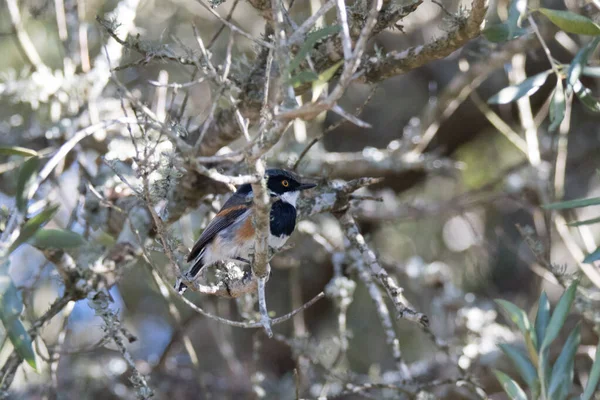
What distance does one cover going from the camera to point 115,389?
586 centimetres

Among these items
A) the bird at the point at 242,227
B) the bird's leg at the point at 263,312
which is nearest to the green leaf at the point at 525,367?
the bird's leg at the point at 263,312

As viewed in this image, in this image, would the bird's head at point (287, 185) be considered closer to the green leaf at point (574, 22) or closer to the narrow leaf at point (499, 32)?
the narrow leaf at point (499, 32)

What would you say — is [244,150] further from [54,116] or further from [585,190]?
[585,190]

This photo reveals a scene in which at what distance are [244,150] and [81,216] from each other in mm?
2820

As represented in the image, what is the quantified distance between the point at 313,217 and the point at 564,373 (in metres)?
3.11

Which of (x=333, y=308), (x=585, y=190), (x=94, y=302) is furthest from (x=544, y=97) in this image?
(x=94, y=302)

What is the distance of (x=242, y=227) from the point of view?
4.37 m

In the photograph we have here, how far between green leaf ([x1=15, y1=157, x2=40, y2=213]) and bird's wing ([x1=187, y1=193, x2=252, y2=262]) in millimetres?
1557

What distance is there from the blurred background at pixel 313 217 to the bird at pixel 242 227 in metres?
0.26

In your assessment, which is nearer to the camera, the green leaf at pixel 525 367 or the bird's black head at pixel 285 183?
the green leaf at pixel 525 367

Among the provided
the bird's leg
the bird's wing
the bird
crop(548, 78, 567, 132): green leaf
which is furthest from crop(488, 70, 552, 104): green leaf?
the bird's wing

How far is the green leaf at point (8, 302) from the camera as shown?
232 cm

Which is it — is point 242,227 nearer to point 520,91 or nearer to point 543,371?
point 520,91

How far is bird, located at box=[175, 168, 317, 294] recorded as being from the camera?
4.13m
